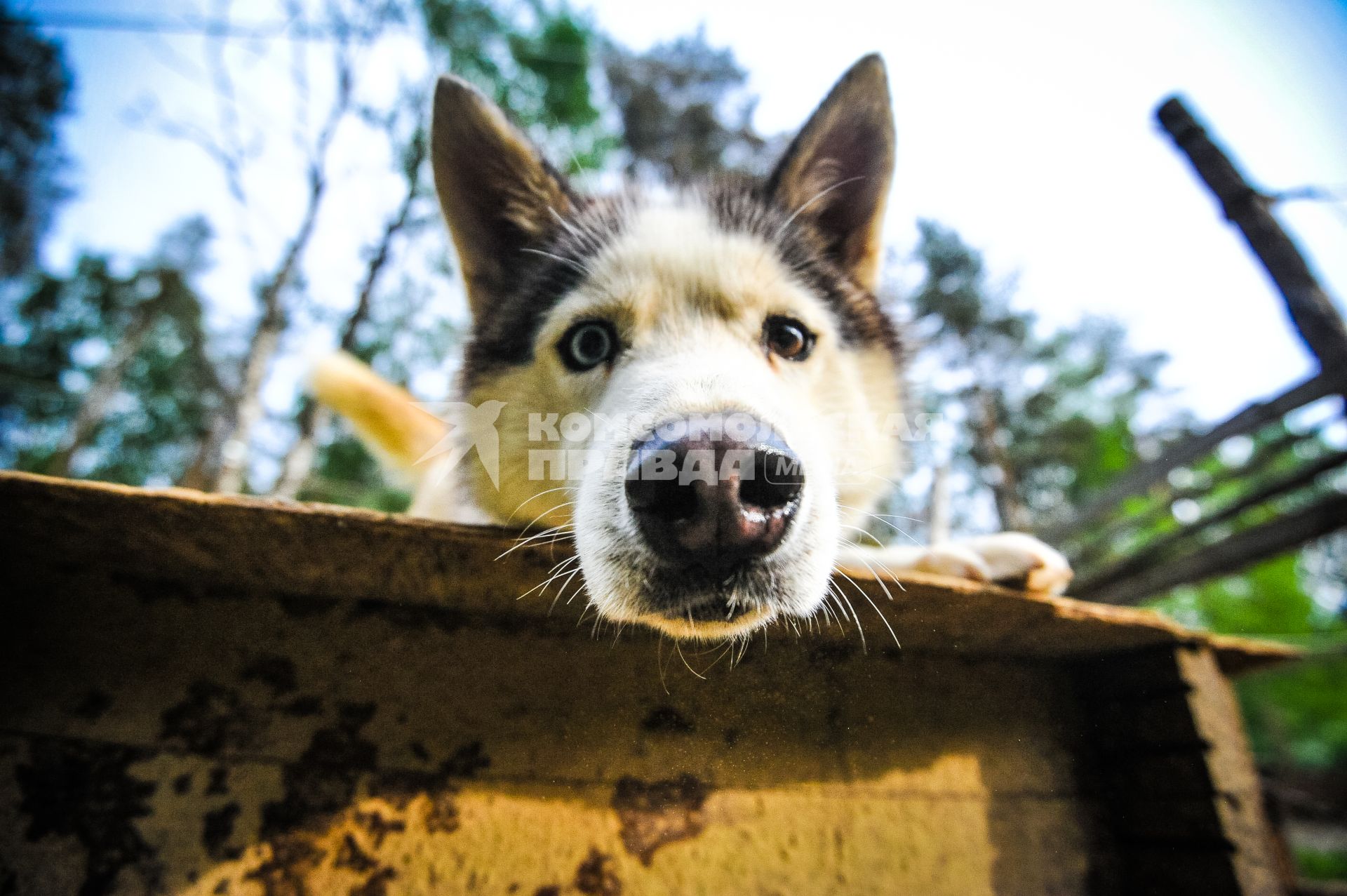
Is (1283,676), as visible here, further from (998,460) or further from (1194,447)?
(1194,447)

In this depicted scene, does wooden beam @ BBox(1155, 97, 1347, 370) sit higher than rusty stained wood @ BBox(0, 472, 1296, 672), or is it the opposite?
wooden beam @ BBox(1155, 97, 1347, 370)

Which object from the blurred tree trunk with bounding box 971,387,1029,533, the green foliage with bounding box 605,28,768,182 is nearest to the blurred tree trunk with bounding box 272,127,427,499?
the green foliage with bounding box 605,28,768,182

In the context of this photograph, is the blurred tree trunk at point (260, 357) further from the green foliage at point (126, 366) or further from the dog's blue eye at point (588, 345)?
the green foliage at point (126, 366)

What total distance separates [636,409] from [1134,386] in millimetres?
15378

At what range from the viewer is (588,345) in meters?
1.94

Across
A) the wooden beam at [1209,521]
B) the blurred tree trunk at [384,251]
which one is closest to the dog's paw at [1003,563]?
the wooden beam at [1209,521]

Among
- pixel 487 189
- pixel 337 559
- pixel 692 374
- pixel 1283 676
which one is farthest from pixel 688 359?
pixel 1283 676

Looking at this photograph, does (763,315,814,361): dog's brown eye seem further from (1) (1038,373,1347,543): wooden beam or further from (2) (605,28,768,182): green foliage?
(2) (605,28,768,182): green foliage

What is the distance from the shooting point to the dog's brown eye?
2.02 metres

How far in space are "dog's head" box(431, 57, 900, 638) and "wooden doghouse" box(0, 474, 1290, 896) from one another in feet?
0.87

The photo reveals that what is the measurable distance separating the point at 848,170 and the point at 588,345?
146cm

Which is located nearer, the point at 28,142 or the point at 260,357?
the point at 260,357

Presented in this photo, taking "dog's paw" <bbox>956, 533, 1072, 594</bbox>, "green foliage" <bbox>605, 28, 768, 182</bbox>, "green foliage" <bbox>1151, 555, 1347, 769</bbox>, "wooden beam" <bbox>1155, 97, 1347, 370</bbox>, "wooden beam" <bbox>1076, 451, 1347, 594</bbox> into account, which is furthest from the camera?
"green foliage" <bbox>1151, 555, 1347, 769</bbox>

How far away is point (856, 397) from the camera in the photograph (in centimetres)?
222
